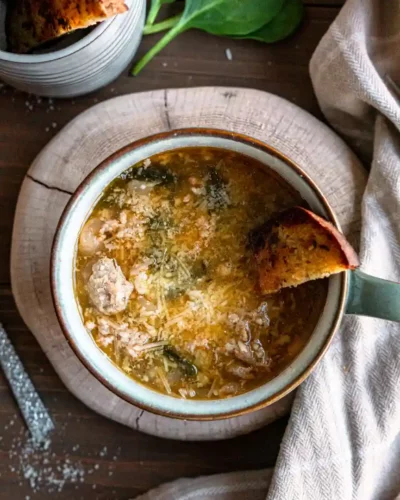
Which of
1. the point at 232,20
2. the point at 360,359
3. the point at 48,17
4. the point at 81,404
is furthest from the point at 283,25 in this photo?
the point at 81,404

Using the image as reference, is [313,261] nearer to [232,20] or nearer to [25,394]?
[232,20]

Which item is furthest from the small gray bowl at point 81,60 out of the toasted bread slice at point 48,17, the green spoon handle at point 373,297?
the green spoon handle at point 373,297

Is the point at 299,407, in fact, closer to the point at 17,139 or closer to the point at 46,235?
the point at 46,235

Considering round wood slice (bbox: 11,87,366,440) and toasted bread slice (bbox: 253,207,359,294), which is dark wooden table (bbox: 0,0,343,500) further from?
toasted bread slice (bbox: 253,207,359,294)

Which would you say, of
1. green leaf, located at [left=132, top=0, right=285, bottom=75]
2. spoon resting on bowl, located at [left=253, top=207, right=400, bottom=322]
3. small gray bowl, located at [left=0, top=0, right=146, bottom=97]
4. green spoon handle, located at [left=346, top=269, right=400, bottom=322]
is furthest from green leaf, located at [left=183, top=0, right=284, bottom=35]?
green spoon handle, located at [left=346, top=269, right=400, bottom=322]

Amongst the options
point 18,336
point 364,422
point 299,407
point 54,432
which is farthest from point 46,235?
point 364,422
